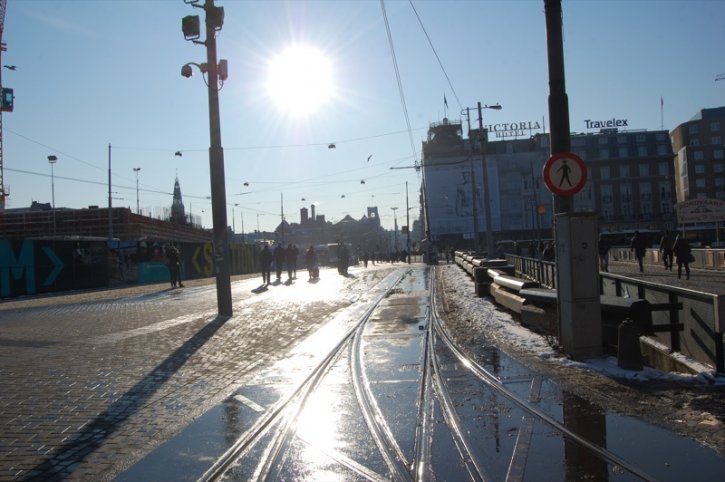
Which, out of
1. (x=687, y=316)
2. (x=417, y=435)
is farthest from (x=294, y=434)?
(x=687, y=316)

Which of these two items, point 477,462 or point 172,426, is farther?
point 172,426

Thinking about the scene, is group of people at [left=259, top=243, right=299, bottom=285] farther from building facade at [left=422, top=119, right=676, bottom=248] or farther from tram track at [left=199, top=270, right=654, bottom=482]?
building facade at [left=422, top=119, right=676, bottom=248]

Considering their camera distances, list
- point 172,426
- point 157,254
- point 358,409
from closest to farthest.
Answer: point 172,426, point 358,409, point 157,254

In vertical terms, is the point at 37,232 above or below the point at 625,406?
above

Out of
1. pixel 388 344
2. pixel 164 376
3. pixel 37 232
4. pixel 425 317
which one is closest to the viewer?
pixel 164 376

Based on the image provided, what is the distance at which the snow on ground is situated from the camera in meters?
7.32

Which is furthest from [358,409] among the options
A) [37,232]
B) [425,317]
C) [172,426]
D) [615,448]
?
[37,232]

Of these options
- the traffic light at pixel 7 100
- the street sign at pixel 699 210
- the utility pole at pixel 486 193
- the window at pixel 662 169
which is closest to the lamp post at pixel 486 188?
the utility pole at pixel 486 193

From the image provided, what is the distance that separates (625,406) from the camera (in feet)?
21.0

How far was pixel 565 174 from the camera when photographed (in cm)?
878

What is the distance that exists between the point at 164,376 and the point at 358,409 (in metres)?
3.35

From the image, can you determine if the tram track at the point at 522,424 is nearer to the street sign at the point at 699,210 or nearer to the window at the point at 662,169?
the street sign at the point at 699,210

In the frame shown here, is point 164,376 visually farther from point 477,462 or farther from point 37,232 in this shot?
point 37,232

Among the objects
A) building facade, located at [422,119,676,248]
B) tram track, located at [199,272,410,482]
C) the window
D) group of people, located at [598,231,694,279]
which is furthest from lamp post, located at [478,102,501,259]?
the window
